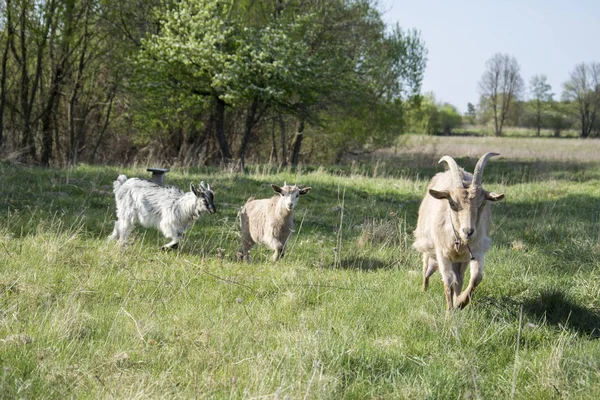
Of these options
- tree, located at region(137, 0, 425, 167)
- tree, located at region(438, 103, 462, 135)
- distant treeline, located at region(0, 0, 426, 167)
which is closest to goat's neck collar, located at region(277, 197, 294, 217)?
distant treeline, located at region(0, 0, 426, 167)

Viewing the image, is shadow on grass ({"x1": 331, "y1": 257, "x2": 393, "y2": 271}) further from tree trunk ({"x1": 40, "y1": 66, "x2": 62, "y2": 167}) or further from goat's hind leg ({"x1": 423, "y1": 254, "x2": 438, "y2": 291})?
tree trunk ({"x1": 40, "y1": 66, "x2": 62, "y2": 167})

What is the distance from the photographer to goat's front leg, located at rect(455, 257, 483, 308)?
524cm

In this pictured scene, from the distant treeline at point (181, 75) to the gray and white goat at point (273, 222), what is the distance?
394 inches

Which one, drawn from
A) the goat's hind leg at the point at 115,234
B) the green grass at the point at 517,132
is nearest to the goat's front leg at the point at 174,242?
the goat's hind leg at the point at 115,234

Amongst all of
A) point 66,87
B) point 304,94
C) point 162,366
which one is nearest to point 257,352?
point 162,366

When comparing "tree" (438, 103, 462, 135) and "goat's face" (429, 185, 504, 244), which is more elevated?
"tree" (438, 103, 462, 135)

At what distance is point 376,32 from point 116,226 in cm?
2394

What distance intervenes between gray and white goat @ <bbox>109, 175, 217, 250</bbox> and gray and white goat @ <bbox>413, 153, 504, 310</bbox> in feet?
10.6

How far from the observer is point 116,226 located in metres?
8.00

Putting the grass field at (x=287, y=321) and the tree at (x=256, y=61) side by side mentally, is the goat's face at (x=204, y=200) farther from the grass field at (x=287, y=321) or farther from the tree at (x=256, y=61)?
the tree at (x=256, y=61)

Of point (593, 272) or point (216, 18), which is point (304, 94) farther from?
point (593, 272)

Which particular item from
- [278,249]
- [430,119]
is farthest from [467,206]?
[430,119]

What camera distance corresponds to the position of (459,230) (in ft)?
16.9

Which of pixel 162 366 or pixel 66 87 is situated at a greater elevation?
pixel 66 87
